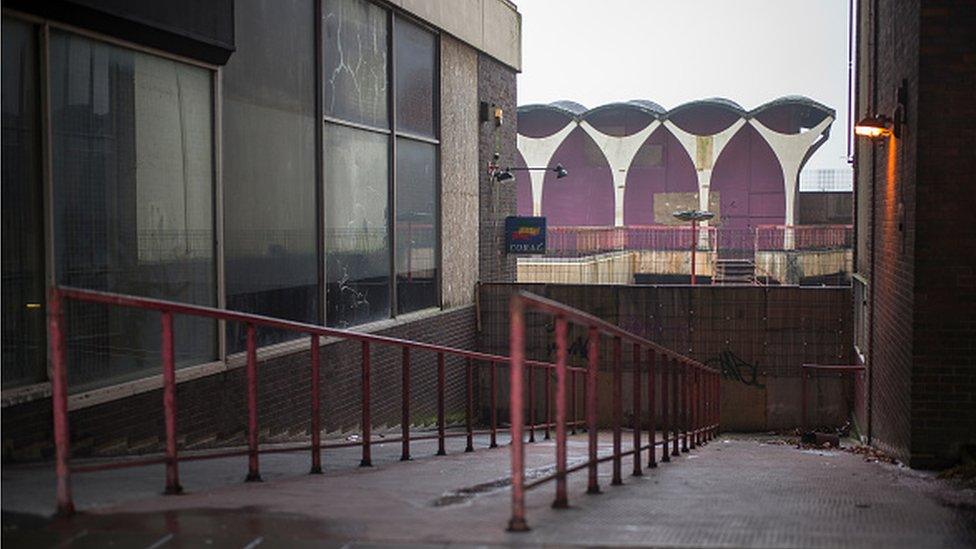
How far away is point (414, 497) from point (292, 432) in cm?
567

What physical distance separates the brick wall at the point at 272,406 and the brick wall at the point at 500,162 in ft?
5.05

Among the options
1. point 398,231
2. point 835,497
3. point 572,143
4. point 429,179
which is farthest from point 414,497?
point 572,143

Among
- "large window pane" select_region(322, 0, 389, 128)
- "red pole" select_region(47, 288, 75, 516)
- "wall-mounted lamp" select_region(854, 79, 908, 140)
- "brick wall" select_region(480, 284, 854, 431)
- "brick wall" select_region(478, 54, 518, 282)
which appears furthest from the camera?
"brick wall" select_region(478, 54, 518, 282)

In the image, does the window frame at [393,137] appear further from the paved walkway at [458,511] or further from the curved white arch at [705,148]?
the curved white arch at [705,148]

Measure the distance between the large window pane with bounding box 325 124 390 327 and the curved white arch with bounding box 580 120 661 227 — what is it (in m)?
25.4

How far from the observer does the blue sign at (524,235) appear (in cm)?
1948

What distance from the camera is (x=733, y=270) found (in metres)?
32.3

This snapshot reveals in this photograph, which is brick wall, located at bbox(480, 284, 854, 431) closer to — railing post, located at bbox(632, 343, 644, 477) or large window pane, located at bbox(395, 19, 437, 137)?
large window pane, located at bbox(395, 19, 437, 137)

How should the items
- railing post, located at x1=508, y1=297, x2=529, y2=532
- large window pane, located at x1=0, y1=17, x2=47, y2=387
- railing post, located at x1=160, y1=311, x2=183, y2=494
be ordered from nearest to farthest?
railing post, located at x1=508, y1=297, x2=529, y2=532 → railing post, located at x1=160, y1=311, x2=183, y2=494 → large window pane, located at x1=0, y1=17, x2=47, y2=387

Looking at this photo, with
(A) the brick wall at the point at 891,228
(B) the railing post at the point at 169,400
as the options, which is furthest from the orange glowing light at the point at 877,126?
(B) the railing post at the point at 169,400

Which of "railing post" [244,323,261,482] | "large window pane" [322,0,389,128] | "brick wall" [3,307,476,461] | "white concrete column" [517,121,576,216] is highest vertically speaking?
"white concrete column" [517,121,576,216]

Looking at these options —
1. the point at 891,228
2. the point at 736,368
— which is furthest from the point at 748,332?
the point at 891,228

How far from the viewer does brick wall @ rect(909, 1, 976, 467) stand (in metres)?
8.52

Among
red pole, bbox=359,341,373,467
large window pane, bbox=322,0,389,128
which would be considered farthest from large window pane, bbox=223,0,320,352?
red pole, bbox=359,341,373,467
